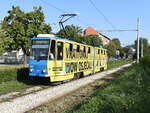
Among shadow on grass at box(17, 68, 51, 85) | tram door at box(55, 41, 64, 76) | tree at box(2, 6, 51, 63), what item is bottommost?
shadow on grass at box(17, 68, 51, 85)

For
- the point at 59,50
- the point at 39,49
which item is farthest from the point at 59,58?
the point at 39,49

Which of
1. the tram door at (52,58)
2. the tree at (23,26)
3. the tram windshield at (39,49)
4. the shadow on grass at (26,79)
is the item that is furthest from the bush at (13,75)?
the tree at (23,26)

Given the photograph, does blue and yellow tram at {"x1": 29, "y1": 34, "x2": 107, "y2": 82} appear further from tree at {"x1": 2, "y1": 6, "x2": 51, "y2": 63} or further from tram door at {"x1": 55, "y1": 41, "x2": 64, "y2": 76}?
tree at {"x1": 2, "y1": 6, "x2": 51, "y2": 63}

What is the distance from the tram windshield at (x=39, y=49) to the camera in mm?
12094

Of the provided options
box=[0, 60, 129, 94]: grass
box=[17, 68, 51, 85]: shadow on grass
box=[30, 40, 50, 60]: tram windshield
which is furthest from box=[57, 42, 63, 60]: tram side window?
box=[0, 60, 129, 94]: grass

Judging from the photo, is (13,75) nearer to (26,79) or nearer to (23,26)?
(26,79)

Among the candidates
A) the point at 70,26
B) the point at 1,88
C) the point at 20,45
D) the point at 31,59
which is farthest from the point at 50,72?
the point at 70,26

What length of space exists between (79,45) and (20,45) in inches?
792

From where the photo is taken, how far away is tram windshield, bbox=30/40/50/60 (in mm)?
12094

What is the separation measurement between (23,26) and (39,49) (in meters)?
22.4

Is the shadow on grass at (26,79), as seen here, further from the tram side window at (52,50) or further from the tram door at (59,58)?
the tram side window at (52,50)

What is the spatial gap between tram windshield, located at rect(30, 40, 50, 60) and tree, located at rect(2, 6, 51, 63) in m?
20.3

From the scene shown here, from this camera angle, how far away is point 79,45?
1528 cm

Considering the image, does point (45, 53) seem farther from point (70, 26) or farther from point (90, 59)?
point (70, 26)
